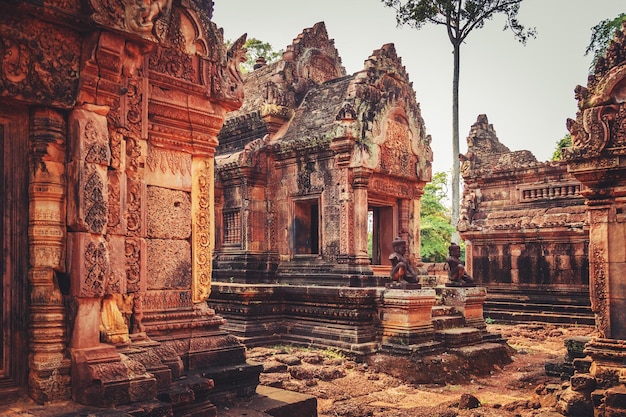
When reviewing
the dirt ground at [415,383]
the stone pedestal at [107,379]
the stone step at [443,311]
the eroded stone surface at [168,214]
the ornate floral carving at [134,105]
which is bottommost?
the dirt ground at [415,383]

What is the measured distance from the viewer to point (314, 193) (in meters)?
12.5

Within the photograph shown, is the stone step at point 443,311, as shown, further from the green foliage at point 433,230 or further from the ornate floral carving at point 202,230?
the green foliage at point 433,230

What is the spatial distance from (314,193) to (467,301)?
3.91m

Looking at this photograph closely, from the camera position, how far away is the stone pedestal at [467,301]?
1185cm

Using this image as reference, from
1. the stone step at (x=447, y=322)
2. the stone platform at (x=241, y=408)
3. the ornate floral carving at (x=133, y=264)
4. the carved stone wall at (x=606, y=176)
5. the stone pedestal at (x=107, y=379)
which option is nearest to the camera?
the stone platform at (x=241, y=408)

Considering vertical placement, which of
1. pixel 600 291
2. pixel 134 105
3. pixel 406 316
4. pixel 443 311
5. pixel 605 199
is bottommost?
pixel 443 311

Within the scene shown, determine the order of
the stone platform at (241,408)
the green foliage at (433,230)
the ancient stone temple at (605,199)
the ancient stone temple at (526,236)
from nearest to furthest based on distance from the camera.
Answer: the stone platform at (241,408)
the ancient stone temple at (605,199)
the ancient stone temple at (526,236)
the green foliage at (433,230)

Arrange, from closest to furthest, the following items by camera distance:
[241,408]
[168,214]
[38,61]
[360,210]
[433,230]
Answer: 1. [38,61]
2. [241,408]
3. [168,214]
4. [360,210]
5. [433,230]

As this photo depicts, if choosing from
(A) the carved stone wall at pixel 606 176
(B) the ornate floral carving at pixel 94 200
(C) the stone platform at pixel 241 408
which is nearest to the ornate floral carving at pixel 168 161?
(B) the ornate floral carving at pixel 94 200

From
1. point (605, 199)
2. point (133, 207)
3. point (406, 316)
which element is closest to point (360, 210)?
point (406, 316)

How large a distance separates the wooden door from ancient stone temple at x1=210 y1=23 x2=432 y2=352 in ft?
22.6

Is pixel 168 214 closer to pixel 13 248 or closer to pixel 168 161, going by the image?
pixel 168 161

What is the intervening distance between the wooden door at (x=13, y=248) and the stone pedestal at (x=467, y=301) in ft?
30.4

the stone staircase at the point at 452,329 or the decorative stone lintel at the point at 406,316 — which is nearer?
the decorative stone lintel at the point at 406,316
